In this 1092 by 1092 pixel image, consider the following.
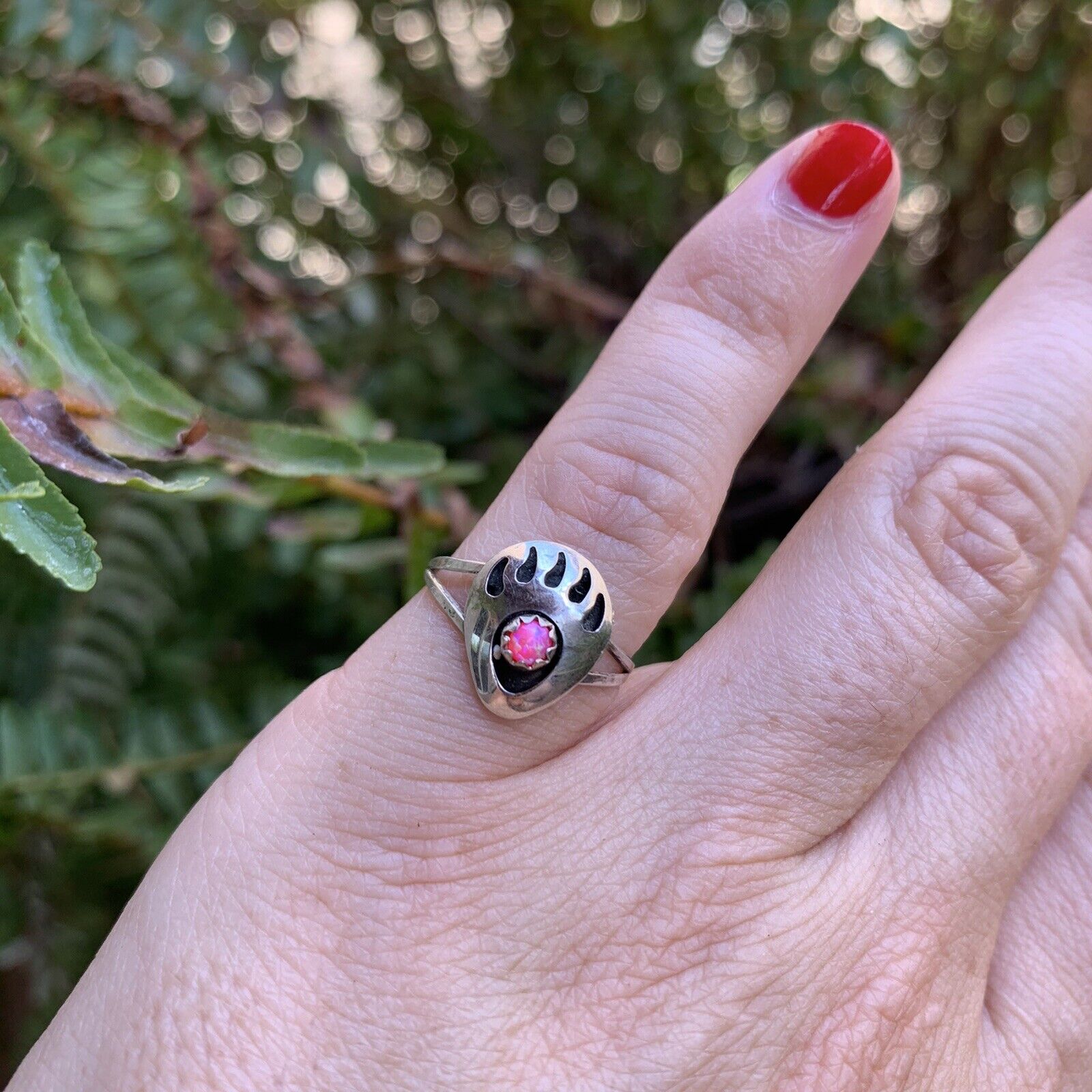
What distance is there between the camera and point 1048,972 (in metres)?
1.14

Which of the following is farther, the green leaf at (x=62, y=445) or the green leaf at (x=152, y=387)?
the green leaf at (x=152, y=387)

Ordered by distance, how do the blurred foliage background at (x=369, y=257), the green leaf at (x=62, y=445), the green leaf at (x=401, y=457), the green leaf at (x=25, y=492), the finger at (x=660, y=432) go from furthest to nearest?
the blurred foliage background at (x=369, y=257) → the green leaf at (x=401, y=457) → the finger at (x=660, y=432) → the green leaf at (x=62, y=445) → the green leaf at (x=25, y=492)

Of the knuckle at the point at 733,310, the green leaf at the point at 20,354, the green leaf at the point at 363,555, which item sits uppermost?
the knuckle at the point at 733,310

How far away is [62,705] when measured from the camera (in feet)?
5.14

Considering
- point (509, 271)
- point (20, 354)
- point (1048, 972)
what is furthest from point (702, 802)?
point (509, 271)

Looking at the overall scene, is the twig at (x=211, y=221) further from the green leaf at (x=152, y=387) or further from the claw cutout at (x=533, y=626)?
the claw cutout at (x=533, y=626)

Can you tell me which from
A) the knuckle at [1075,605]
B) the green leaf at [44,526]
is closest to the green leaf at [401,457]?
the green leaf at [44,526]

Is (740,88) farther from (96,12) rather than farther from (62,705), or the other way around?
(62,705)

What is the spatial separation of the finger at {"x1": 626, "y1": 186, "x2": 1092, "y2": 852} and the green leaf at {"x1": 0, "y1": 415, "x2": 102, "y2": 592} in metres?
0.57

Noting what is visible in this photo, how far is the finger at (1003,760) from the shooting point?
108 cm

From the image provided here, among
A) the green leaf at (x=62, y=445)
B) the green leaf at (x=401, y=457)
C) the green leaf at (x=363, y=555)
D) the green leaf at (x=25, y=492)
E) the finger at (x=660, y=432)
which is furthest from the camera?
the green leaf at (x=363, y=555)

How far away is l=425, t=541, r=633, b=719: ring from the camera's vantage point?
0.95 m

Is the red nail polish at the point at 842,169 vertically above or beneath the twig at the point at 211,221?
above

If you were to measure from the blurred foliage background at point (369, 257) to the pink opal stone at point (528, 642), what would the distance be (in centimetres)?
24
